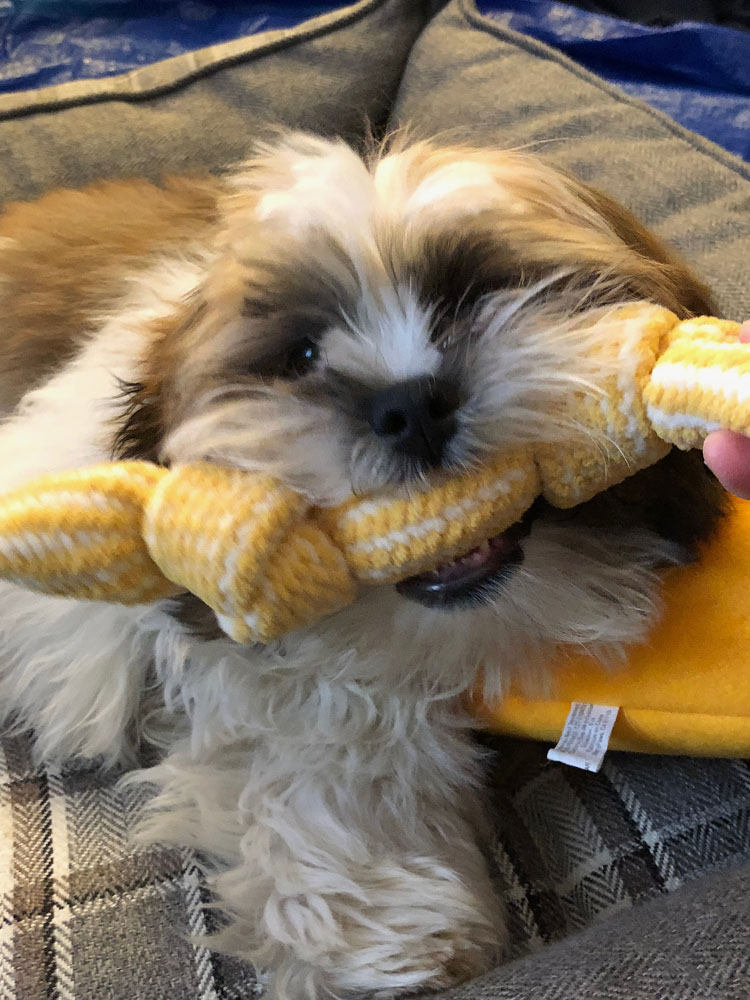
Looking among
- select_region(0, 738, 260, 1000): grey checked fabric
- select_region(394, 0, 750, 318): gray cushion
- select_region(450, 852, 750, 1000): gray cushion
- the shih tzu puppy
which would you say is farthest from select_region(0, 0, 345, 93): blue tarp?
select_region(450, 852, 750, 1000): gray cushion

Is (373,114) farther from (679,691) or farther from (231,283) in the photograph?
(679,691)

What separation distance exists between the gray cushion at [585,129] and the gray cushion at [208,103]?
11cm

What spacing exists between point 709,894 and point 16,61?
2487 mm

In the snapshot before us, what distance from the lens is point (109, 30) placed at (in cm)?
244

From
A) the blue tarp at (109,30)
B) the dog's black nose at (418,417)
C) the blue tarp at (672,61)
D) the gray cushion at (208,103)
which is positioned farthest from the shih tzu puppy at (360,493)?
the blue tarp at (109,30)

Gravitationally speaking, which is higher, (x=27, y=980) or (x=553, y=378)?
(x=553, y=378)

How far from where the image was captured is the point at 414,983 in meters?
1.00

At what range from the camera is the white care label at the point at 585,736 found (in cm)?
106

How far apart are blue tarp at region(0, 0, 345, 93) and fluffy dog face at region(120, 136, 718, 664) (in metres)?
1.58

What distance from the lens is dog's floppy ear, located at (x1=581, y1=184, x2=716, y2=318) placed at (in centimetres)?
105

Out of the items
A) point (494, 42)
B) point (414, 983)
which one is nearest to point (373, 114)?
point (494, 42)

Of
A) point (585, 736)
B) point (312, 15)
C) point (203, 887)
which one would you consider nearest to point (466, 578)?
point (585, 736)

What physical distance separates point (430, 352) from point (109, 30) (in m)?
2.07

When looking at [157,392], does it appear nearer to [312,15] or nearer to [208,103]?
[208,103]
